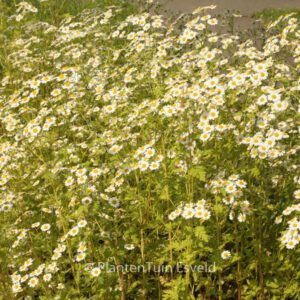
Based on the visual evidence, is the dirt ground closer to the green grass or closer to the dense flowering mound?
the green grass

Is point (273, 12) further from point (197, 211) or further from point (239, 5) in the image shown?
point (197, 211)

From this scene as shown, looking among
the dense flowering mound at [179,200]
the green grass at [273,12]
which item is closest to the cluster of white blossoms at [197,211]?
the dense flowering mound at [179,200]

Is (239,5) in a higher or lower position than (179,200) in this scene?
lower

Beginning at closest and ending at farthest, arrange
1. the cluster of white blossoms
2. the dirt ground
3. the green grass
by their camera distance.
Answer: the cluster of white blossoms < the green grass < the dirt ground

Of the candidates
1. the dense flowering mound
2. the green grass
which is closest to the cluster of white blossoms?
the dense flowering mound

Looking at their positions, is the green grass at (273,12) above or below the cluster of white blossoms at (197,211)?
below

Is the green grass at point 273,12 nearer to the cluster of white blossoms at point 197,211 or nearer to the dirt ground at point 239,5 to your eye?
the dirt ground at point 239,5

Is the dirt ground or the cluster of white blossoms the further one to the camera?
the dirt ground

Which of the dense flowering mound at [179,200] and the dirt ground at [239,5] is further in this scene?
the dirt ground at [239,5]

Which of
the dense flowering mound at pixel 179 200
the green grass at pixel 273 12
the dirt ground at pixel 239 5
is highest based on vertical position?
the dense flowering mound at pixel 179 200

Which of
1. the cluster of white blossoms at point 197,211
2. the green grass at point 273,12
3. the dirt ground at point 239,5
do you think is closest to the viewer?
the cluster of white blossoms at point 197,211

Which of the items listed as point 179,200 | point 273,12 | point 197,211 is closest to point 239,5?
point 273,12

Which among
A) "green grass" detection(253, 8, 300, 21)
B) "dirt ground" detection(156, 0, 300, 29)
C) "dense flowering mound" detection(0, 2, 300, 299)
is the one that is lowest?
"dirt ground" detection(156, 0, 300, 29)

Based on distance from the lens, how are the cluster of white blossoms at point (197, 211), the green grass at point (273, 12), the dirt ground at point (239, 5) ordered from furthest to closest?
the dirt ground at point (239, 5), the green grass at point (273, 12), the cluster of white blossoms at point (197, 211)
